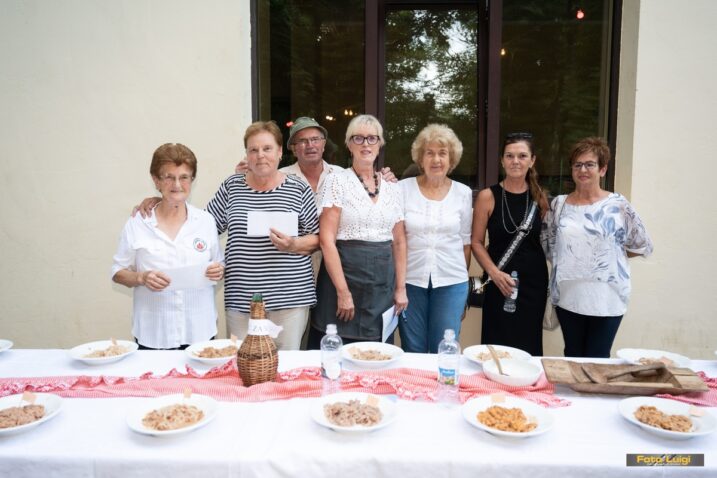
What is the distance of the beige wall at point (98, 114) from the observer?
11.3 feet

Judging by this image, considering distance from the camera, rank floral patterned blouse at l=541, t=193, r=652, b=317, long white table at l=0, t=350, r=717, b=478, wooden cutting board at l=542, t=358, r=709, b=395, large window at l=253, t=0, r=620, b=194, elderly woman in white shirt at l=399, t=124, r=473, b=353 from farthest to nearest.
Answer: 1. large window at l=253, t=0, r=620, b=194
2. elderly woman in white shirt at l=399, t=124, r=473, b=353
3. floral patterned blouse at l=541, t=193, r=652, b=317
4. wooden cutting board at l=542, t=358, r=709, b=395
5. long white table at l=0, t=350, r=717, b=478

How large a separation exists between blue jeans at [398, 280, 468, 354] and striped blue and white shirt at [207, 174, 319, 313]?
647 millimetres

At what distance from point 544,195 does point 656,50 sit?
151 cm

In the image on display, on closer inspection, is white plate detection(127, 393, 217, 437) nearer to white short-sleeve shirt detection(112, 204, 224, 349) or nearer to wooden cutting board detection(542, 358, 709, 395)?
white short-sleeve shirt detection(112, 204, 224, 349)

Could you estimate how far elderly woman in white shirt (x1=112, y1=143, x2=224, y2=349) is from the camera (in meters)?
2.20

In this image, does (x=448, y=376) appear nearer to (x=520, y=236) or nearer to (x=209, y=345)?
(x=209, y=345)

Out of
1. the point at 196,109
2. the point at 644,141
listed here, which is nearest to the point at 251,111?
the point at 196,109

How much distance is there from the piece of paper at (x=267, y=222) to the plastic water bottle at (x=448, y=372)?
1040 mm

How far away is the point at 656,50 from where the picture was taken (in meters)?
3.36

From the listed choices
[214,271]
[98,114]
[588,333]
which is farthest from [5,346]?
[588,333]

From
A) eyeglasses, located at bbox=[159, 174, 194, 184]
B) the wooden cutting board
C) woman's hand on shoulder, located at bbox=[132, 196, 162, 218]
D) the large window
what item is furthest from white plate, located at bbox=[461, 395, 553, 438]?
the large window

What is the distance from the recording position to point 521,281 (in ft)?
9.39

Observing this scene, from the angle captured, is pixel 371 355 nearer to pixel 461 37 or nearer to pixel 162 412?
pixel 162 412

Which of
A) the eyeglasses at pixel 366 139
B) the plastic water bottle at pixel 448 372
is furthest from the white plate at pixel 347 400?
the eyeglasses at pixel 366 139
